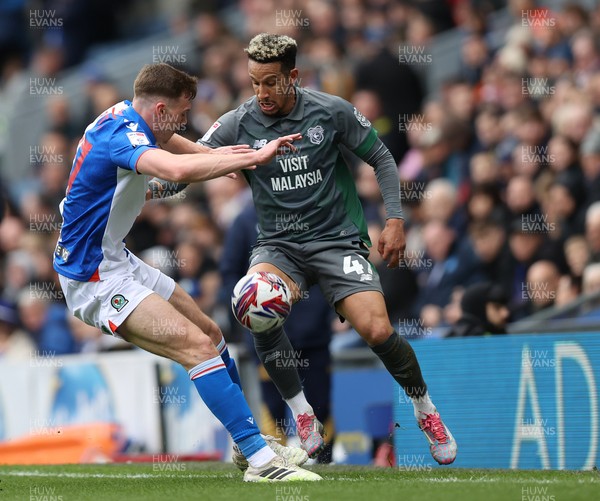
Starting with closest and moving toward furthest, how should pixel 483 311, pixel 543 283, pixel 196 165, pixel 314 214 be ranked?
1. pixel 196 165
2. pixel 314 214
3. pixel 483 311
4. pixel 543 283

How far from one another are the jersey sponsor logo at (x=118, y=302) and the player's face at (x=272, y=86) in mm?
1520

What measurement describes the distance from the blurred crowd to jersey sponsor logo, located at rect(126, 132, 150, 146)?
12.6 ft

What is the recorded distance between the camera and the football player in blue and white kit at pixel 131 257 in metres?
7.04

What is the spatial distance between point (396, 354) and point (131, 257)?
1735 millimetres

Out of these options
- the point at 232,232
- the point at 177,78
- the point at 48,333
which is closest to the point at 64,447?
the point at 232,232

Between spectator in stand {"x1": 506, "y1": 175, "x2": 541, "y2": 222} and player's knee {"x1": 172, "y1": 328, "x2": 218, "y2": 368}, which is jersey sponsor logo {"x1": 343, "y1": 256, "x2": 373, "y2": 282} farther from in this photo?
spectator in stand {"x1": 506, "y1": 175, "x2": 541, "y2": 222}

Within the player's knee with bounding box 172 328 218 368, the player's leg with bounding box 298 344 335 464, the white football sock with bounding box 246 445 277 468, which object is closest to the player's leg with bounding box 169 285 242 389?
the player's knee with bounding box 172 328 218 368

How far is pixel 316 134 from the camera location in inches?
306

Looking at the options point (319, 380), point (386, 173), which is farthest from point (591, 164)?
point (386, 173)

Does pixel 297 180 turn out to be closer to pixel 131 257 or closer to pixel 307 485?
pixel 131 257

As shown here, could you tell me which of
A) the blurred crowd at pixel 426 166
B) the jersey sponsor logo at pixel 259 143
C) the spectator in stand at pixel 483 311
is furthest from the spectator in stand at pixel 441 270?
the jersey sponsor logo at pixel 259 143

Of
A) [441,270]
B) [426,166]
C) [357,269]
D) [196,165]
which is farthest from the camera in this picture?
A: [426,166]

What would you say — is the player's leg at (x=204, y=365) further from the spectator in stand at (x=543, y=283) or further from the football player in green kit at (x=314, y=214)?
the spectator in stand at (x=543, y=283)

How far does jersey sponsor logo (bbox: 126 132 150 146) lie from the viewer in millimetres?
6957
